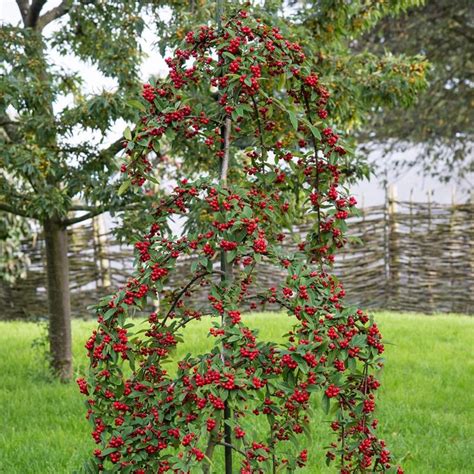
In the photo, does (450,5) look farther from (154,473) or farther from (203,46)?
(154,473)

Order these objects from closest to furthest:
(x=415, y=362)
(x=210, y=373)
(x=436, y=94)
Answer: (x=210, y=373) → (x=415, y=362) → (x=436, y=94)

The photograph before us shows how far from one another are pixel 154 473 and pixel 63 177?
3.85 meters

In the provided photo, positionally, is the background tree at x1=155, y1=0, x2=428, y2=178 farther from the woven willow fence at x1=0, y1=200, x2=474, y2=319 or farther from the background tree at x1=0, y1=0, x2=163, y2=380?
the woven willow fence at x1=0, y1=200, x2=474, y2=319

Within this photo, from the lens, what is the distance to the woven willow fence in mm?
13922

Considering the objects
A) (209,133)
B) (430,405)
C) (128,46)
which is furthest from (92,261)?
(209,133)

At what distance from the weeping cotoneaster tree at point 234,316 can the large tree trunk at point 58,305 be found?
4117 mm

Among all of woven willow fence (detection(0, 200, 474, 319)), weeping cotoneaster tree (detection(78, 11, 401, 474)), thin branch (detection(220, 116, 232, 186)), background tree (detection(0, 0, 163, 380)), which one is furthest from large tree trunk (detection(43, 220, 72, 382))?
woven willow fence (detection(0, 200, 474, 319))

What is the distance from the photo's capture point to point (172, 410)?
2.61 meters

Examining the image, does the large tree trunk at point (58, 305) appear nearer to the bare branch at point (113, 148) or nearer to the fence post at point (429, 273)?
the bare branch at point (113, 148)

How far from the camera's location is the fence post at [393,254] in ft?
46.4

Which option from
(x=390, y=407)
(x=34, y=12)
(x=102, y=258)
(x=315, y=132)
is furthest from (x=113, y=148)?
(x=102, y=258)

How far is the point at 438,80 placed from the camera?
13461 millimetres

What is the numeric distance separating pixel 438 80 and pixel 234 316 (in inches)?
470

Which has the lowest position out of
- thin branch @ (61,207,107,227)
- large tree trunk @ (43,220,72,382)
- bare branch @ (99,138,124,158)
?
large tree trunk @ (43,220,72,382)
